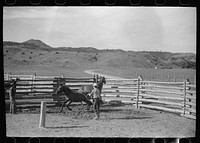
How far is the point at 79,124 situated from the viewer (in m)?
8.60

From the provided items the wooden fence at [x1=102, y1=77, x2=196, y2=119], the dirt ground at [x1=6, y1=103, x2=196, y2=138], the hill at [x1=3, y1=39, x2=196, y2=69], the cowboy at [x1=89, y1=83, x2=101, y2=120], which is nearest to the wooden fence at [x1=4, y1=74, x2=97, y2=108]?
the dirt ground at [x1=6, y1=103, x2=196, y2=138]

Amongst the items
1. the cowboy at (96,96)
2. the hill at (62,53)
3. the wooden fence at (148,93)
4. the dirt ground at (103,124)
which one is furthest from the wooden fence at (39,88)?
the cowboy at (96,96)

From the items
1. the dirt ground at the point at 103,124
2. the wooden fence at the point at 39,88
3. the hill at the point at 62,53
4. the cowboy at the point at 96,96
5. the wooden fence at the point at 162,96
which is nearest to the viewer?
the dirt ground at the point at 103,124

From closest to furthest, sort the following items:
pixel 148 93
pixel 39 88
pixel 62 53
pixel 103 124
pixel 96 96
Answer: pixel 103 124, pixel 96 96, pixel 39 88, pixel 148 93, pixel 62 53

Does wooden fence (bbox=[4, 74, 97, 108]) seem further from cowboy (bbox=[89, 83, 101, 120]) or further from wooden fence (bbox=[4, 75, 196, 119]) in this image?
cowboy (bbox=[89, 83, 101, 120])

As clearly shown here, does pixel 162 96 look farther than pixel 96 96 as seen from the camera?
Yes

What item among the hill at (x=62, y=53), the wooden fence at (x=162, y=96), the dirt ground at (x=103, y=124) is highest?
the hill at (x=62, y=53)

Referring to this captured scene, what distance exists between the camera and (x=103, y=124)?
28.1 feet

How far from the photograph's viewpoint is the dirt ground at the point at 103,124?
7316 millimetres

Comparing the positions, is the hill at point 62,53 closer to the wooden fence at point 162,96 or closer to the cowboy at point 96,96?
the wooden fence at point 162,96

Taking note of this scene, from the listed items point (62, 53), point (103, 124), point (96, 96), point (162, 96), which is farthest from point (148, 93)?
point (62, 53)

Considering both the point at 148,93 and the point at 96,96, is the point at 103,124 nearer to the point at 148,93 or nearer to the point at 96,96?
the point at 96,96

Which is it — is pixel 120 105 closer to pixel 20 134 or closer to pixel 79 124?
pixel 79 124
